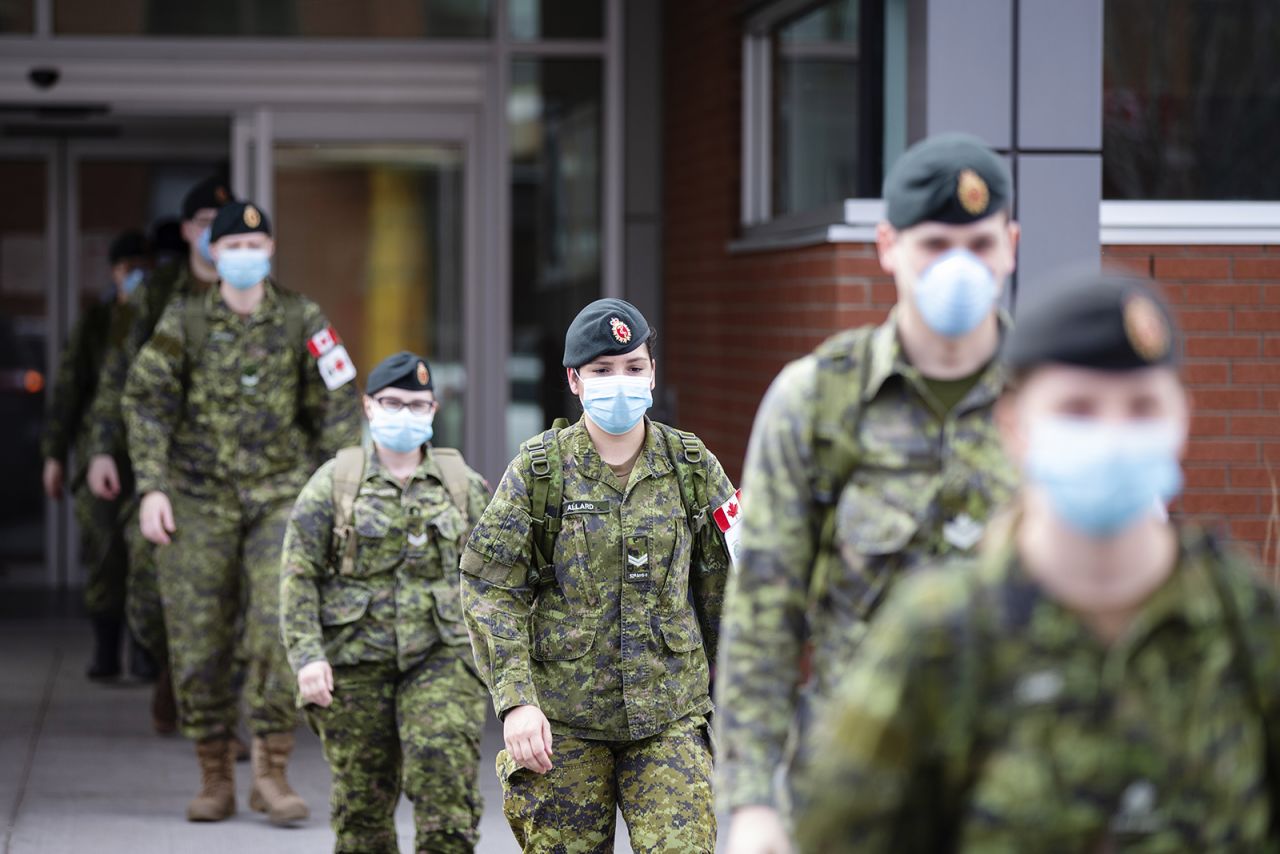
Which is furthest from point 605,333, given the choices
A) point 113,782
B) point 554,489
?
point 113,782

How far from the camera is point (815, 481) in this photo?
278cm

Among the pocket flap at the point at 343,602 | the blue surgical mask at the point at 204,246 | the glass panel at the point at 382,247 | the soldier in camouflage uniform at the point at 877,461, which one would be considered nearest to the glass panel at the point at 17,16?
the glass panel at the point at 382,247

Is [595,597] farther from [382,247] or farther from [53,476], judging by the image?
[382,247]

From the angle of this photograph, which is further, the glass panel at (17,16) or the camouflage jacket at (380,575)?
the glass panel at (17,16)

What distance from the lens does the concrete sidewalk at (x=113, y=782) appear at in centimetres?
624

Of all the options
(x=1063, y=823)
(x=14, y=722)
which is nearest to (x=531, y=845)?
(x=1063, y=823)

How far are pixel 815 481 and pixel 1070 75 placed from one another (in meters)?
3.75

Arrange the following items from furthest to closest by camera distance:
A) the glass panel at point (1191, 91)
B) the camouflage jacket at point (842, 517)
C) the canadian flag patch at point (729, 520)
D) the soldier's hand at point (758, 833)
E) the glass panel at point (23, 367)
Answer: the glass panel at point (23, 367)
the glass panel at point (1191, 91)
the canadian flag patch at point (729, 520)
the camouflage jacket at point (842, 517)
the soldier's hand at point (758, 833)

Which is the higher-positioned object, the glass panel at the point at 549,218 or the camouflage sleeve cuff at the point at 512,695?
the glass panel at the point at 549,218

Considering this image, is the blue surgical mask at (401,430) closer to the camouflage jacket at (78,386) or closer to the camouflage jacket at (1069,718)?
the camouflage jacket at (1069,718)

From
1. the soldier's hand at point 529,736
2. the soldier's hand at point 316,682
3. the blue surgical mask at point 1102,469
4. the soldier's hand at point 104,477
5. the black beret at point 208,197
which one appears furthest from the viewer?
the soldier's hand at point 104,477

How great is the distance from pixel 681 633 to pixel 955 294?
5.58ft

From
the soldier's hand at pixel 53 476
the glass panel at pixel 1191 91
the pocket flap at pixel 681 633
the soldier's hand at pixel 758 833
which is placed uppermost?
the glass panel at pixel 1191 91

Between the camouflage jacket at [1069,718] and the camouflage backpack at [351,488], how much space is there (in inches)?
129
